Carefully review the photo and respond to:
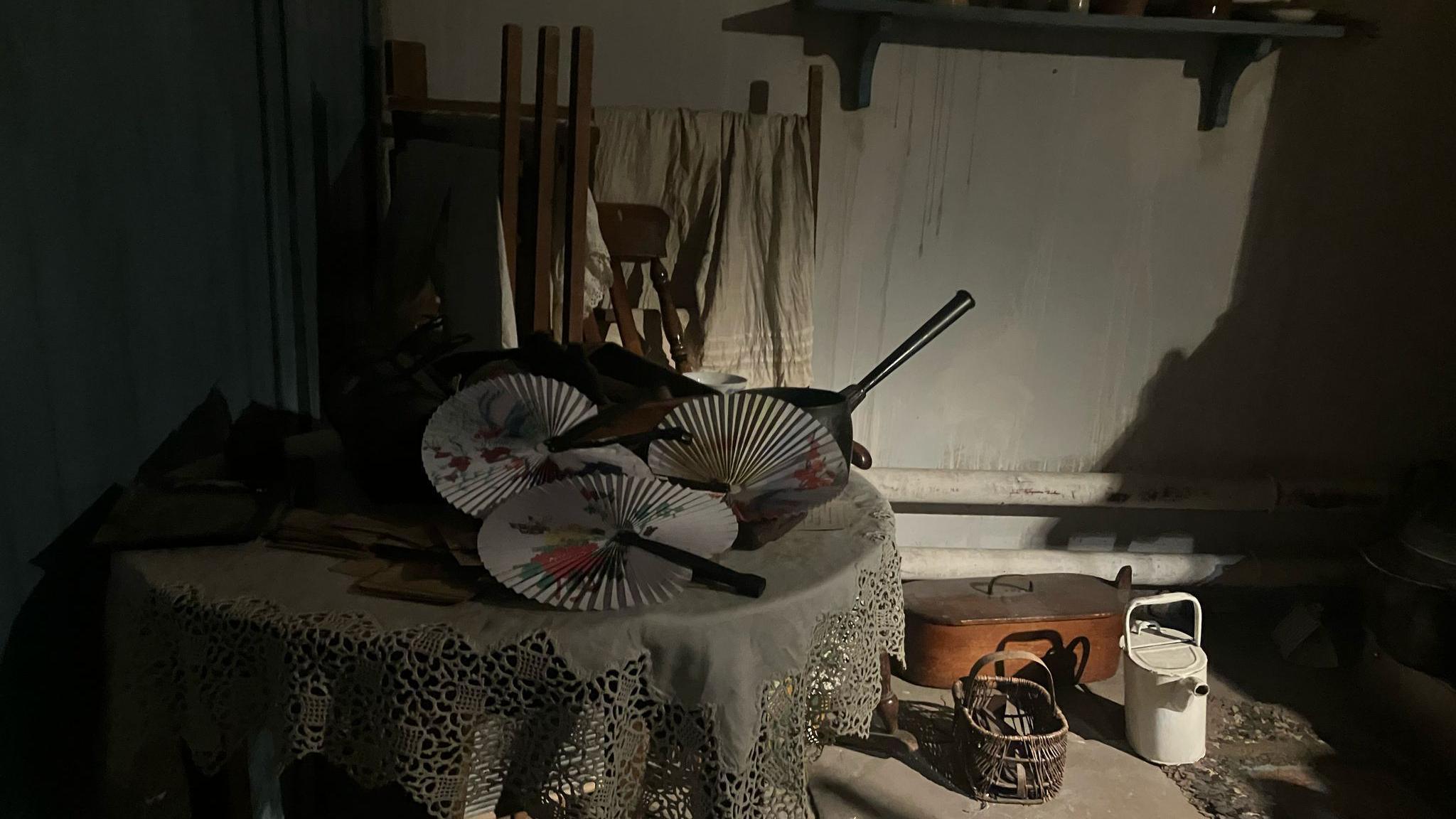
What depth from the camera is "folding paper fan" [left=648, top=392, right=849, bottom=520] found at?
1002mm

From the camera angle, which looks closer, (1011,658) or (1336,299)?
(1011,658)

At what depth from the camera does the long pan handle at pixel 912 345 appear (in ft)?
3.79

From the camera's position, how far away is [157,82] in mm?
1066

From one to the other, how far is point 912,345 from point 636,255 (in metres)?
0.90

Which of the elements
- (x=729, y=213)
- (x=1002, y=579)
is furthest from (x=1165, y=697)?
(x=729, y=213)

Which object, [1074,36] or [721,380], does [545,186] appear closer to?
[721,380]

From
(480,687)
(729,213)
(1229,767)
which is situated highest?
(729,213)

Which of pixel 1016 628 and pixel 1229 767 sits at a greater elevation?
pixel 1016 628

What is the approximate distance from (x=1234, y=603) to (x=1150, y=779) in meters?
0.97

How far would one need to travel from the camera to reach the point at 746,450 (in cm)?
101

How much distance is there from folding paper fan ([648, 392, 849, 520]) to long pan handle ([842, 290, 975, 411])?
14 centimetres

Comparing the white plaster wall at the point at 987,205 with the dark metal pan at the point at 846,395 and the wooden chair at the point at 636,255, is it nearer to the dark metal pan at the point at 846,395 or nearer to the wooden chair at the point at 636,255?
the wooden chair at the point at 636,255

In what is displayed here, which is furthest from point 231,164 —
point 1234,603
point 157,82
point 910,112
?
point 1234,603

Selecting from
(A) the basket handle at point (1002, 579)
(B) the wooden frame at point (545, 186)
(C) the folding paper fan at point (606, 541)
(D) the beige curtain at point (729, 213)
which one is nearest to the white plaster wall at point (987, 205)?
(D) the beige curtain at point (729, 213)
